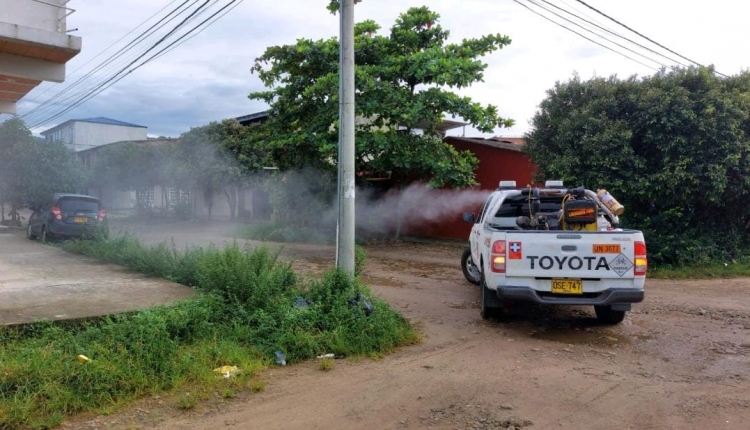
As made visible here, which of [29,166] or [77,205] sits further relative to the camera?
[29,166]

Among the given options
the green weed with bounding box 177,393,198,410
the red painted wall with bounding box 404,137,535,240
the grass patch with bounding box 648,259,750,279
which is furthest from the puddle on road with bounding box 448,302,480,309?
the red painted wall with bounding box 404,137,535,240

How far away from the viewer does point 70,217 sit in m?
14.4

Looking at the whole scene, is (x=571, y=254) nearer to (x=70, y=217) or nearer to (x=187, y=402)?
(x=187, y=402)

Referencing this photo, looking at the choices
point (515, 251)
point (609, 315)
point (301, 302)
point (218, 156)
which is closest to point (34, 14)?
point (301, 302)

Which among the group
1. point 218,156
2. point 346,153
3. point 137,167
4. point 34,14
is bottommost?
point 346,153

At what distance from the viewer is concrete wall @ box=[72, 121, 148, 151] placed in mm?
41969

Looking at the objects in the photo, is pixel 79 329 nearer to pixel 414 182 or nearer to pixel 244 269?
pixel 244 269

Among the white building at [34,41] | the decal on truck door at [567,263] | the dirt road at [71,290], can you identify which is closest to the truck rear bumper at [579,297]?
the decal on truck door at [567,263]

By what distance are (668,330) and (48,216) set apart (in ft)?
48.7

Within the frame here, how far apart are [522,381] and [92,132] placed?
4600 centimetres

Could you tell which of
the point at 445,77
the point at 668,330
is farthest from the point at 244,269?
the point at 445,77

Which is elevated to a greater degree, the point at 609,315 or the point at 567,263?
the point at 567,263

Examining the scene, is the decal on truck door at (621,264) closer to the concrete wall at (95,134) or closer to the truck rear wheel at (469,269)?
the truck rear wheel at (469,269)

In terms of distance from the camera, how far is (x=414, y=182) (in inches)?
674
